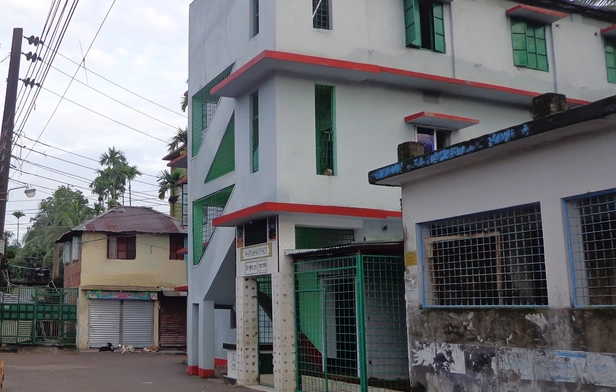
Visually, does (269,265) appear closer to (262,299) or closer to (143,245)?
(262,299)

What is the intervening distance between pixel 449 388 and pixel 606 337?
2.72m

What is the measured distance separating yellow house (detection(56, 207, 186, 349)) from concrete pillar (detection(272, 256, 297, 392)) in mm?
18530

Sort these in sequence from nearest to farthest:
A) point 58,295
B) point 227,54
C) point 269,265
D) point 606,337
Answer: point 606,337 → point 269,265 → point 227,54 → point 58,295

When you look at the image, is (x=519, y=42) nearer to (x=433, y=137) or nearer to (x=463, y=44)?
(x=463, y=44)

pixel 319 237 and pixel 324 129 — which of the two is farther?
pixel 324 129

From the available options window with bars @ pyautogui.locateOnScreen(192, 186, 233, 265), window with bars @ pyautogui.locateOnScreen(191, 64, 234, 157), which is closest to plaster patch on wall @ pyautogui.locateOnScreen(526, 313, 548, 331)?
window with bars @ pyautogui.locateOnScreen(192, 186, 233, 265)

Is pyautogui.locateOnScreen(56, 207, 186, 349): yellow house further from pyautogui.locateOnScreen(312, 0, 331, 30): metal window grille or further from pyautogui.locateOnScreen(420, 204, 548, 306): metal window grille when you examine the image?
pyautogui.locateOnScreen(420, 204, 548, 306): metal window grille

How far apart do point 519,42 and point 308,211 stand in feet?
25.0

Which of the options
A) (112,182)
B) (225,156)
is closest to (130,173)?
(112,182)

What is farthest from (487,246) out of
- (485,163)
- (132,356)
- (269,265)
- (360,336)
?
(132,356)

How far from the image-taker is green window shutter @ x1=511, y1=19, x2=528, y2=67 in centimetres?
1709

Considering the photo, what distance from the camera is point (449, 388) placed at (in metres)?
9.40

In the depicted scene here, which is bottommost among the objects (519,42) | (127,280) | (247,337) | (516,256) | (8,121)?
(247,337)

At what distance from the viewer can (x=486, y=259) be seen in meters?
9.12
